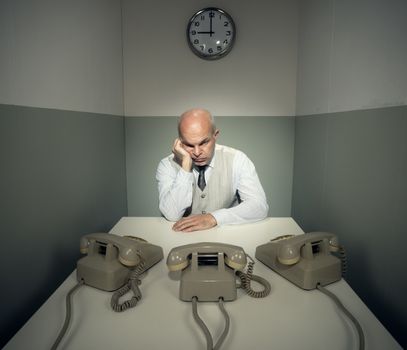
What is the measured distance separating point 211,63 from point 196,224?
1.50 metres

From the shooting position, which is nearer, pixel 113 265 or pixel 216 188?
pixel 113 265

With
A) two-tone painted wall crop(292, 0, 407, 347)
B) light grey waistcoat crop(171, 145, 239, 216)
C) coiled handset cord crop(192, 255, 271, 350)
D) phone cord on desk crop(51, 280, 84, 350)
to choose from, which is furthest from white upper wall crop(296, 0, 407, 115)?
phone cord on desk crop(51, 280, 84, 350)

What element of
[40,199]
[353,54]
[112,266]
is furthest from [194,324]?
[353,54]

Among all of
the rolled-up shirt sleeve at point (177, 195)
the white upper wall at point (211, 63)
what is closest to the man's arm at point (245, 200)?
the rolled-up shirt sleeve at point (177, 195)

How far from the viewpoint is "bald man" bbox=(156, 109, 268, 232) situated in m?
1.49

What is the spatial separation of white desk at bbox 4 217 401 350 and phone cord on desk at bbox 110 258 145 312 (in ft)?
0.05

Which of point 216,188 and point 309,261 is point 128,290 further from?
point 216,188

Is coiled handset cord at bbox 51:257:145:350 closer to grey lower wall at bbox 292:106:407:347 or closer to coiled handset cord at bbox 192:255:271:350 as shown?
coiled handset cord at bbox 192:255:271:350

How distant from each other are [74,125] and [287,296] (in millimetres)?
1233

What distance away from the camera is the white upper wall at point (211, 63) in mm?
2309

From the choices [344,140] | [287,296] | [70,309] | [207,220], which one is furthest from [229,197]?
[70,309]

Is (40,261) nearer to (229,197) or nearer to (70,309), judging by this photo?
(70,309)

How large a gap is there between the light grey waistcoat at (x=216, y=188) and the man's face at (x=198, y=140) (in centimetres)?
17

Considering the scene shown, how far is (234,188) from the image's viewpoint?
196 cm
